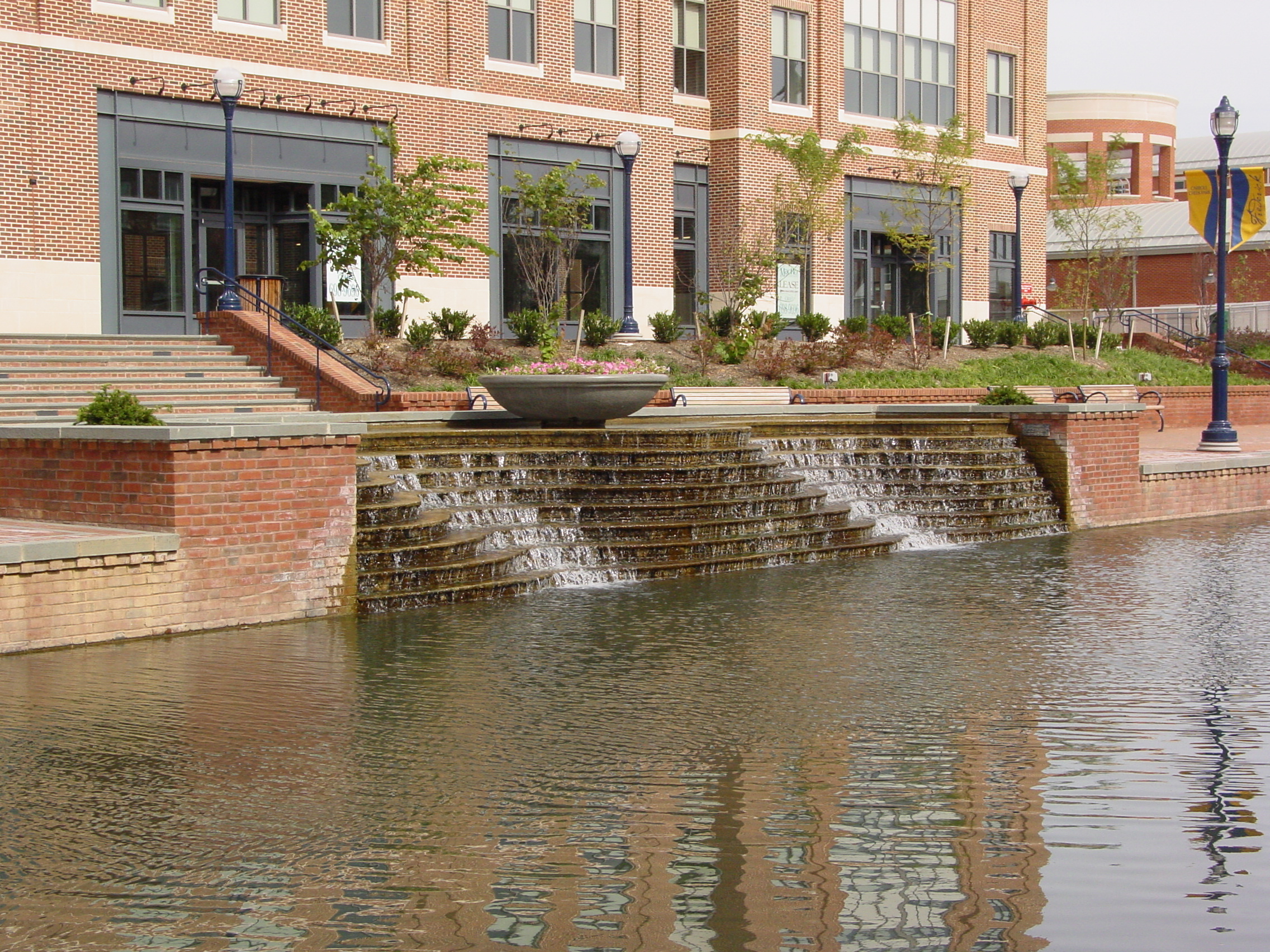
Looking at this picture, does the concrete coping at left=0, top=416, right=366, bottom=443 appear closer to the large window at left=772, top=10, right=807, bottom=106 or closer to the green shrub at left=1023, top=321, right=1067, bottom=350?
the large window at left=772, top=10, right=807, bottom=106

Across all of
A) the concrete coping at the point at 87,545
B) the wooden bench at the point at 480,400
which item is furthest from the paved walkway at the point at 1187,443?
the concrete coping at the point at 87,545

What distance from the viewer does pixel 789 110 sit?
33.9 metres

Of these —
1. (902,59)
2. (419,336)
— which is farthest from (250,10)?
(902,59)

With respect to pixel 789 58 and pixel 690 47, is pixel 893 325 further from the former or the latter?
pixel 690 47

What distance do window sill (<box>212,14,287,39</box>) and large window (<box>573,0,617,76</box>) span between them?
21.9ft

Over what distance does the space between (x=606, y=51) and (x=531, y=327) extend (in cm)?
829

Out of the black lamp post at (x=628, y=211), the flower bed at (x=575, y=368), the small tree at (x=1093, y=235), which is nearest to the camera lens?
the flower bed at (x=575, y=368)

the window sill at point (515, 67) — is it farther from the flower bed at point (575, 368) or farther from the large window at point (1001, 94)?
the large window at point (1001, 94)

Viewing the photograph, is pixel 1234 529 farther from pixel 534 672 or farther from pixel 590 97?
pixel 590 97

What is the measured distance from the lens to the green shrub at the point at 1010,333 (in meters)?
33.2

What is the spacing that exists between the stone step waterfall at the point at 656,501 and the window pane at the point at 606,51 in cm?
1450

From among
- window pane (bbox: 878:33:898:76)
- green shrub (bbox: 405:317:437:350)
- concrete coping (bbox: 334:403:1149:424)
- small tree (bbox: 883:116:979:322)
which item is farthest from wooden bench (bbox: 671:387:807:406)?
window pane (bbox: 878:33:898:76)

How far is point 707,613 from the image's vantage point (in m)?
10.8

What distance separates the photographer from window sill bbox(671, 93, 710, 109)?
32.4 m
